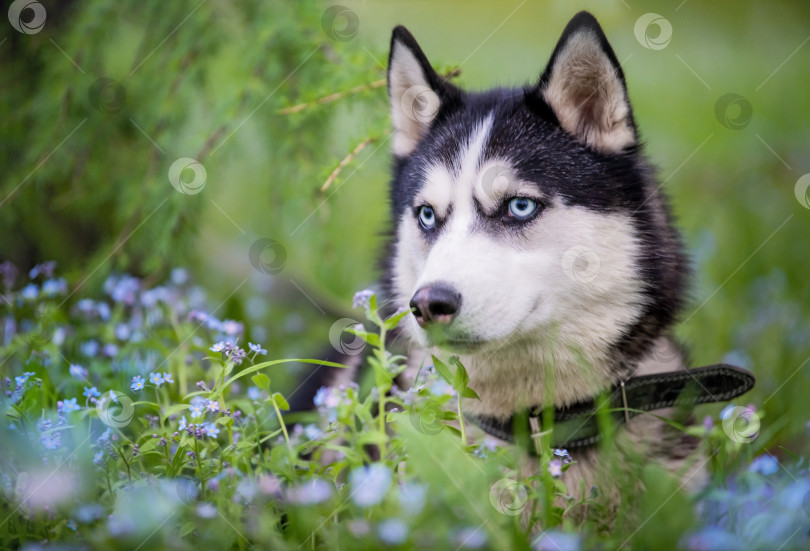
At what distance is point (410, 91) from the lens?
2.75 meters

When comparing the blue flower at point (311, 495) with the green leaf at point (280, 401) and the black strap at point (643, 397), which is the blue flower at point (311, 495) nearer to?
the green leaf at point (280, 401)

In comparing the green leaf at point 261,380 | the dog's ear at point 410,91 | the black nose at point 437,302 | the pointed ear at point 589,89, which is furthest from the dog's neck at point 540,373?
the dog's ear at point 410,91

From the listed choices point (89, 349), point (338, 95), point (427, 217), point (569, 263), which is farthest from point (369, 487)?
point (338, 95)

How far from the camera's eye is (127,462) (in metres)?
1.69

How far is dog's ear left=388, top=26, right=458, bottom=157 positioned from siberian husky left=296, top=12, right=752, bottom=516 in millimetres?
79

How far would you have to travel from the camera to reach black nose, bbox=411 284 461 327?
1.96 metres

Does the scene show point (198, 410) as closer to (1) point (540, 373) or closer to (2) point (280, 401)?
(2) point (280, 401)

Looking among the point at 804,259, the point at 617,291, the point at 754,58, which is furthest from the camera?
the point at 754,58

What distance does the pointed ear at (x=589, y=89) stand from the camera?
7.30ft

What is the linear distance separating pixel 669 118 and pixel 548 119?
4383 mm

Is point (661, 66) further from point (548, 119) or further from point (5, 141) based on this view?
point (5, 141)

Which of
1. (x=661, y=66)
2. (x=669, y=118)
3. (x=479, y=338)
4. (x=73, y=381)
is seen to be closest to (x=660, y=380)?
(x=479, y=338)

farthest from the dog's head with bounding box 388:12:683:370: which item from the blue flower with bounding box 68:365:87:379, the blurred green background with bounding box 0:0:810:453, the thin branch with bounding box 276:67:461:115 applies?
the blue flower with bounding box 68:365:87:379

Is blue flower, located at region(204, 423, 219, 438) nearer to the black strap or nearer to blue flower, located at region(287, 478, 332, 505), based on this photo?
blue flower, located at region(287, 478, 332, 505)
